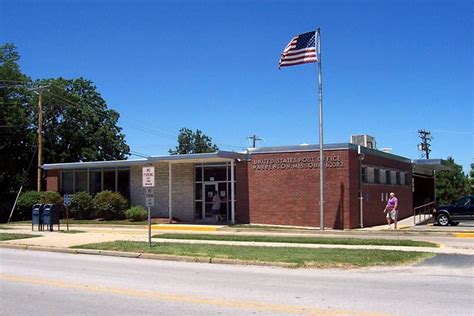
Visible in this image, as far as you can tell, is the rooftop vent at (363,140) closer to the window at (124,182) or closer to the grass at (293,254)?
the window at (124,182)

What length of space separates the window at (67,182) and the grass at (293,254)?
17.9m

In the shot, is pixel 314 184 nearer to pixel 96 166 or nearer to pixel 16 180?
pixel 96 166

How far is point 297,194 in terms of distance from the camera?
1064 inches

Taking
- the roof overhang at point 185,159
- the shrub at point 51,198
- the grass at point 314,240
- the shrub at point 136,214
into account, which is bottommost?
the grass at point 314,240

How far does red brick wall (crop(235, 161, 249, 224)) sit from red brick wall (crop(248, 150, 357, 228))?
0.84ft

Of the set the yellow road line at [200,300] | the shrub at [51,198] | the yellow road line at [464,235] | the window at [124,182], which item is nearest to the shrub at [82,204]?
the shrub at [51,198]

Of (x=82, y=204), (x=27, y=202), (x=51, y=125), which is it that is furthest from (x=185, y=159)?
(x=51, y=125)

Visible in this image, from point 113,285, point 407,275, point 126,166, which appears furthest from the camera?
point 126,166

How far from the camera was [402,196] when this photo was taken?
34.8m

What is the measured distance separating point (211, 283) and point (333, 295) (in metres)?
2.66

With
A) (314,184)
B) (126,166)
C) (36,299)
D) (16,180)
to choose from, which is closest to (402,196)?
(314,184)

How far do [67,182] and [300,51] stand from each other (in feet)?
61.8

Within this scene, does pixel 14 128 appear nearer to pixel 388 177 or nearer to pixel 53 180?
pixel 53 180

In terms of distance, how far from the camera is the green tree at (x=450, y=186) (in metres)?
74.9
